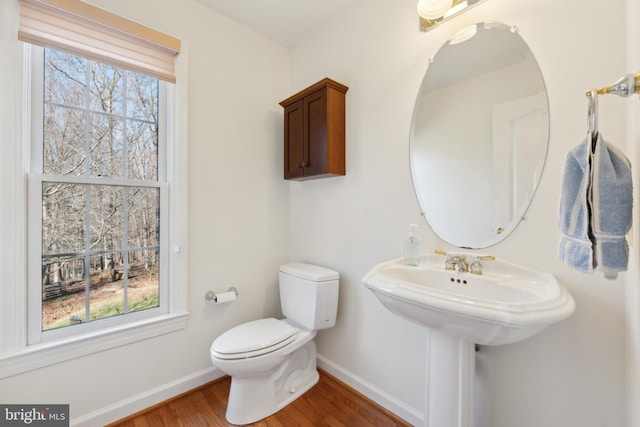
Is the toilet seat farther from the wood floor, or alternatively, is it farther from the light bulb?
the light bulb

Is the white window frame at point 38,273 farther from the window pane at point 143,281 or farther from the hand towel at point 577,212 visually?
the hand towel at point 577,212

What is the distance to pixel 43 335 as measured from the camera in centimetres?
131

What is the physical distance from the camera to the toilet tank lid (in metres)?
1.68

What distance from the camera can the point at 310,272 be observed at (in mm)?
1734

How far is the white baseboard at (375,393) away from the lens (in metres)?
1.41

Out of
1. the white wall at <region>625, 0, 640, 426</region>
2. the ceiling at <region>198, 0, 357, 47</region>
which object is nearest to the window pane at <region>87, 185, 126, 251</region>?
the ceiling at <region>198, 0, 357, 47</region>

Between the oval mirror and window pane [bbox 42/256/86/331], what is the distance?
1834mm

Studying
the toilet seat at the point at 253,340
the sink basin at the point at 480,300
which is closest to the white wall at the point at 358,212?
the sink basin at the point at 480,300

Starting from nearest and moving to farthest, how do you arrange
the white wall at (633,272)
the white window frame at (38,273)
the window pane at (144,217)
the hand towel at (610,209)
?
the hand towel at (610,209) → the white wall at (633,272) → the white window frame at (38,273) → the window pane at (144,217)

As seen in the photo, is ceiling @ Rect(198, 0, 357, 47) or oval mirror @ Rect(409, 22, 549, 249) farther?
ceiling @ Rect(198, 0, 357, 47)

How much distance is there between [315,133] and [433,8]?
0.86 metres

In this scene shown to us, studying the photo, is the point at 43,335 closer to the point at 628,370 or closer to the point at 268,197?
the point at 268,197

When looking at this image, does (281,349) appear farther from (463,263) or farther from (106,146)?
(106,146)

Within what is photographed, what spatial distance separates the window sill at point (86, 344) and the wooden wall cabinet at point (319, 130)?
1235 mm
